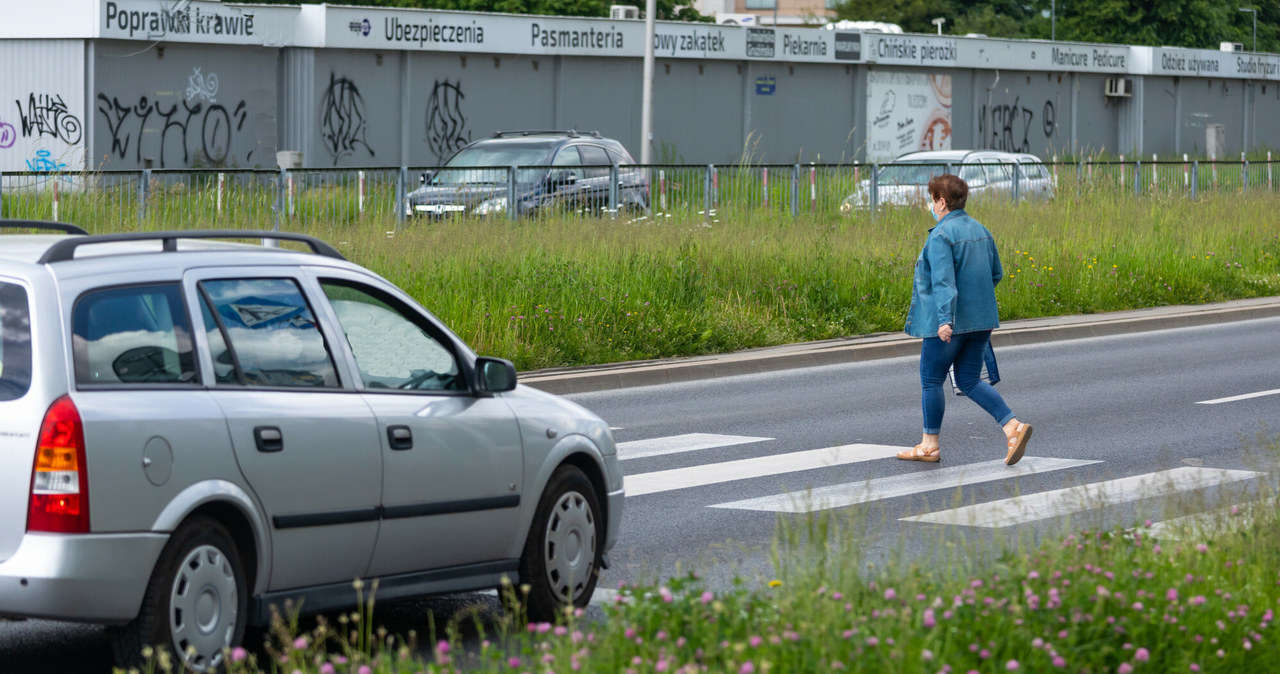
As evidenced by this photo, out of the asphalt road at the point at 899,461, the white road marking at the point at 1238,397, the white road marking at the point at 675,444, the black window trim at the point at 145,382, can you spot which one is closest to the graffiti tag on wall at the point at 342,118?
the asphalt road at the point at 899,461

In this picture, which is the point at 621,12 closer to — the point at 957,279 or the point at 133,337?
the point at 957,279

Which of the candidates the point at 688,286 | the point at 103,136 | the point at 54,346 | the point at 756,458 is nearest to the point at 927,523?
the point at 756,458

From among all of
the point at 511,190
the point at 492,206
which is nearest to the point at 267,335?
the point at 492,206

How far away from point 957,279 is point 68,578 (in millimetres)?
6659

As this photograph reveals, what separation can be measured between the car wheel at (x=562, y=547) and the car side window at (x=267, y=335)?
1064 millimetres

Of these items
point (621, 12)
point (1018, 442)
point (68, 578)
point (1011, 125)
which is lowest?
point (1018, 442)

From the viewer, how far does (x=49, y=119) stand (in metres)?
32.8

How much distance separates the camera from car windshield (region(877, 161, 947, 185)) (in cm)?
2533

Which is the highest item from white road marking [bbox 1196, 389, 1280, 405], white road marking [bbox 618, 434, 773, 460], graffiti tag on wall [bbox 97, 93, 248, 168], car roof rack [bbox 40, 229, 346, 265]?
graffiti tag on wall [bbox 97, 93, 248, 168]

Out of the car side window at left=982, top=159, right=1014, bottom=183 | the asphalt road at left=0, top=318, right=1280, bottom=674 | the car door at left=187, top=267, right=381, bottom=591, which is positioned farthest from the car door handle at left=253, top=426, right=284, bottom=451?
the car side window at left=982, top=159, right=1014, bottom=183

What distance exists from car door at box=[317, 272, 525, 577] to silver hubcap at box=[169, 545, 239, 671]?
0.67m

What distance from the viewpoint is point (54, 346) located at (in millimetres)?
5363

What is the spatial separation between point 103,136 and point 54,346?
2873 centimetres

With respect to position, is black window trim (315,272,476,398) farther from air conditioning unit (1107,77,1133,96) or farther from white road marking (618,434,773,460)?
air conditioning unit (1107,77,1133,96)
